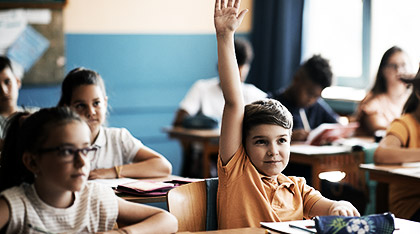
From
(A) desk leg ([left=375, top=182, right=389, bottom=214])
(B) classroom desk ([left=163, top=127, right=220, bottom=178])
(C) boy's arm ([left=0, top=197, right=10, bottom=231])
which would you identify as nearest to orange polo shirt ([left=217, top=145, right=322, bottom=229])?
(C) boy's arm ([left=0, top=197, right=10, bottom=231])

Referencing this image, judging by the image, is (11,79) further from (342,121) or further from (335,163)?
(342,121)

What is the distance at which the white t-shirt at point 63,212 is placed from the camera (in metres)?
1.68

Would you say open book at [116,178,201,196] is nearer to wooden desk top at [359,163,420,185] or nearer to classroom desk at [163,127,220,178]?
wooden desk top at [359,163,420,185]

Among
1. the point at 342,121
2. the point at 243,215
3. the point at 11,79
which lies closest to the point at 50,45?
the point at 11,79

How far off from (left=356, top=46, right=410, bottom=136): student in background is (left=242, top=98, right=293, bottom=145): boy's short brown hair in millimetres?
2738

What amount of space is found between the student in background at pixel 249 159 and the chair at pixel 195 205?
1.4 inches

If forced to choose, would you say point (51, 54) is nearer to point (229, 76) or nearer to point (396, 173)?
point (396, 173)

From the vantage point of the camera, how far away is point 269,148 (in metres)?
2.18

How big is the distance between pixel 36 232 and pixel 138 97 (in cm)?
489

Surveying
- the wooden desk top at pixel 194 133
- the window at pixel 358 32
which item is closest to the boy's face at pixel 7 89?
the wooden desk top at pixel 194 133

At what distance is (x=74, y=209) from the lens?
1745 millimetres

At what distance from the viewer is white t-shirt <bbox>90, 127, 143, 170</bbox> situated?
3.17m

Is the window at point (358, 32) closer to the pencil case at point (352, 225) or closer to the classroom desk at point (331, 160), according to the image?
the classroom desk at point (331, 160)

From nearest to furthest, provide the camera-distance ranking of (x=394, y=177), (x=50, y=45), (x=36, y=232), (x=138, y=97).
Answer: (x=36, y=232) → (x=394, y=177) → (x=50, y=45) → (x=138, y=97)
